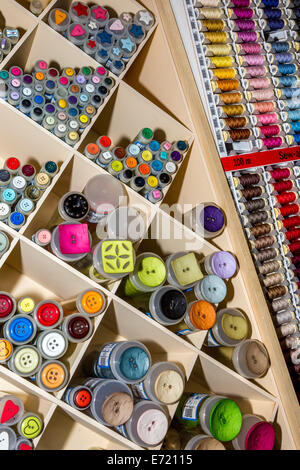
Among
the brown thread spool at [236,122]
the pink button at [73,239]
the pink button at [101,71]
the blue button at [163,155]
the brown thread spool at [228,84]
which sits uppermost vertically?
the brown thread spool at [228,84]

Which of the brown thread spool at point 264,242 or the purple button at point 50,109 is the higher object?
the brown thread spool at point 264,242

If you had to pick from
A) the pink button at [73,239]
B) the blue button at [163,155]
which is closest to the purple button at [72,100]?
the blue button at [163,155]

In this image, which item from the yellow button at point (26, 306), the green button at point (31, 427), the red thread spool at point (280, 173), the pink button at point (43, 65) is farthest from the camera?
the red thread spool at point (280, 173)

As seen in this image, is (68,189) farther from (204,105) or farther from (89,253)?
(204,105)

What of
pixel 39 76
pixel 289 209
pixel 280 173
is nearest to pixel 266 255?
pixel 289 209

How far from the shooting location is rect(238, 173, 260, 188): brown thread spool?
6.08 ft

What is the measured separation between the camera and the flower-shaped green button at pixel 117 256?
1.38m

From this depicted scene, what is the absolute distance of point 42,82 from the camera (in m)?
1.57

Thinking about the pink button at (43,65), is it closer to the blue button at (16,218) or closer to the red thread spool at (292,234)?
the blue button at (16,218)

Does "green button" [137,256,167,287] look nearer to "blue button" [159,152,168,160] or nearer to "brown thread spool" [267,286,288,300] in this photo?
"blue button" [159,152,168,160]

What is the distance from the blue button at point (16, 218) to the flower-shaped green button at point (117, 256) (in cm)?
28
